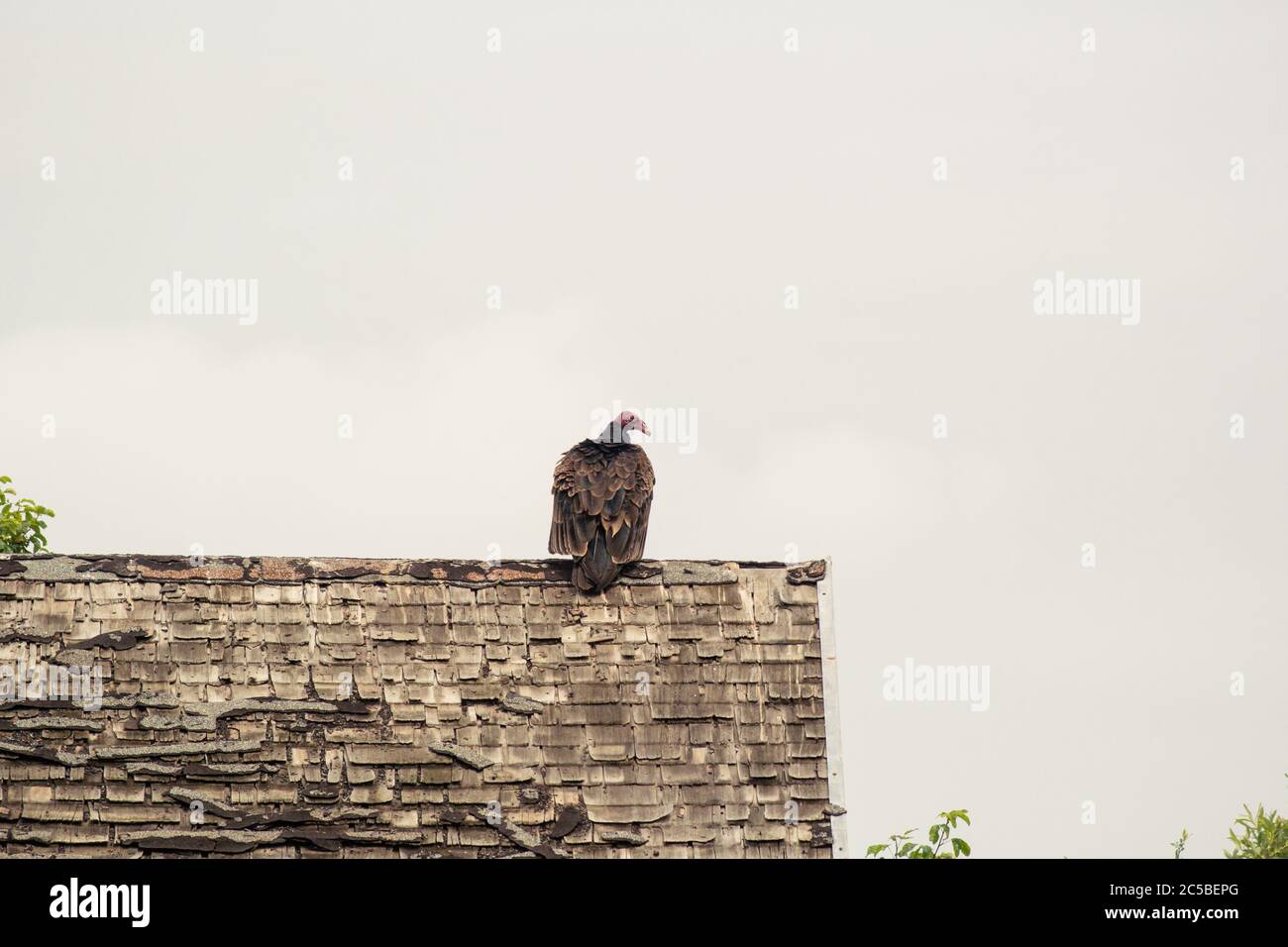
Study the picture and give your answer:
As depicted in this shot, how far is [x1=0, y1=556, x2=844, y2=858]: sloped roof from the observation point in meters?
11.7

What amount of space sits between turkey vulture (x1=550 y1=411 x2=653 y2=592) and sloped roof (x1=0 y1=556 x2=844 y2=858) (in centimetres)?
19

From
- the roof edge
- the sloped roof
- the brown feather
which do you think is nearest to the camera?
the sloped roof

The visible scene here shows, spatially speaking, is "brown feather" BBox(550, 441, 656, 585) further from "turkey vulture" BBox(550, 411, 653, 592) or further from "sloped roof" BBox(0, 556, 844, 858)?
"sloped roof" BBox(0, 556, 844, 858)

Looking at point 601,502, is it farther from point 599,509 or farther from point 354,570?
point 354,570

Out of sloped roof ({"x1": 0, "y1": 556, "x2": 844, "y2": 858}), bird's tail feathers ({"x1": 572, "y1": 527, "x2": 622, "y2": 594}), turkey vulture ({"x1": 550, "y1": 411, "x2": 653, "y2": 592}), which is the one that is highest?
turkey vulture ({"x1": 550, "y1": 411, "x2": 653, "y2": 592})

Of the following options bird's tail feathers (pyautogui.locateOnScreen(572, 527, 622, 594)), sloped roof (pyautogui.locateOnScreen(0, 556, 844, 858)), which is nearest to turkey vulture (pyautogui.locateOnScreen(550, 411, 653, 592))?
bird's tail feathers (pyautogui.locateOnScreen(572, 527, 622, 594))

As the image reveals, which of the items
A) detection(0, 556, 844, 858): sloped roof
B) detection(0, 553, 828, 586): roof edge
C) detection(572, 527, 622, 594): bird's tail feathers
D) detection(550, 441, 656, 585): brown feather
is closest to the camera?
detection(0, 556, 844, 858): sloped roof

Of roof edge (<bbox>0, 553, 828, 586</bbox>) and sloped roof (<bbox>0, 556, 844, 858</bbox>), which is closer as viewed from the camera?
sloped roof (<bbox>0, 556, 844, 858</bbox>)

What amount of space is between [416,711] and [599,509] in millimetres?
2018

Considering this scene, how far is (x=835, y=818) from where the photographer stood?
39.4 ft

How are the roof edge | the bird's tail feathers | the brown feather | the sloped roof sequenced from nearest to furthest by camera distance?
the sloped roof
the roof edge
the bird's tail feathers
the brown feather

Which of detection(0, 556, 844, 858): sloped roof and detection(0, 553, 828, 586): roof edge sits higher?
detection(0, 553, 828, 586): roof edge

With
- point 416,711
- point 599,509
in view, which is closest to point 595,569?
point 599,509
